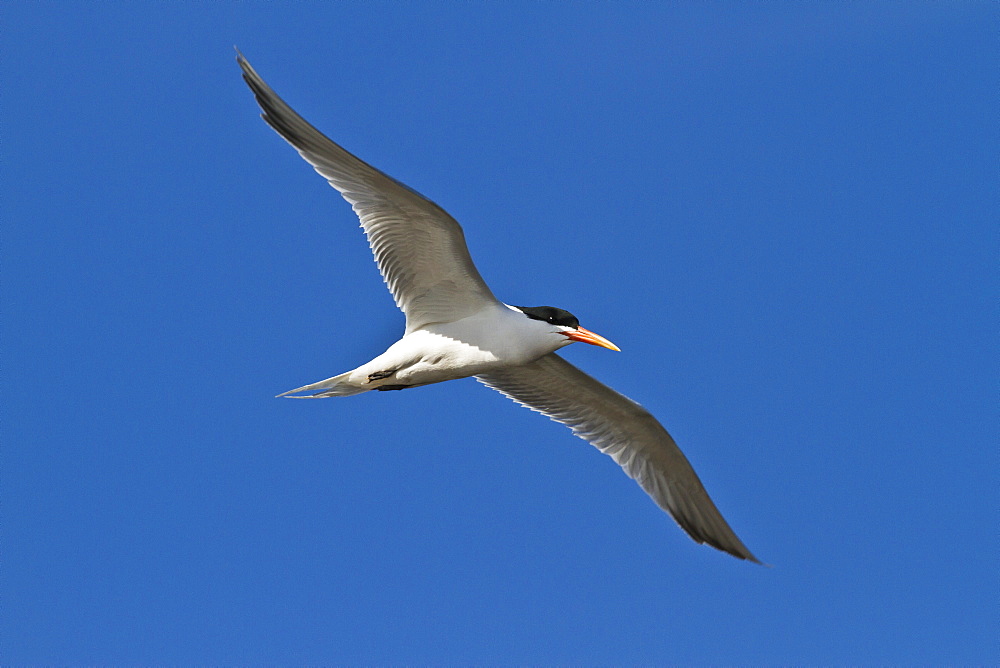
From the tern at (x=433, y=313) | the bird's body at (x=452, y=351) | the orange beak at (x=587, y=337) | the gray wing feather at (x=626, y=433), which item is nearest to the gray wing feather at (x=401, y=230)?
the tern at (x=433, y=313)

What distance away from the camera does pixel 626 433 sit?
11.2 meters

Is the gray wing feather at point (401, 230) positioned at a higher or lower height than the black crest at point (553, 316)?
higher

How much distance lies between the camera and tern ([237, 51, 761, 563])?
8703 millimetres

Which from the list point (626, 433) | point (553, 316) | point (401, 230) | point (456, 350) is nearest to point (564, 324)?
point (553, 316)

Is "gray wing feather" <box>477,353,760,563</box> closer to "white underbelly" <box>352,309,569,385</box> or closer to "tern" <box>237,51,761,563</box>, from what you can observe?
"tern" <box>237,51,761,563</box>

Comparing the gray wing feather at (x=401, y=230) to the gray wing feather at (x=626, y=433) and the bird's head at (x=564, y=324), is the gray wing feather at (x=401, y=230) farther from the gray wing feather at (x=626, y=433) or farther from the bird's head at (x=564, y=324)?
the gray wing feather at (x=626, y=433)

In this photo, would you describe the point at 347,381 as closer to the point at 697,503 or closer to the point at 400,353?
the point at 400,353

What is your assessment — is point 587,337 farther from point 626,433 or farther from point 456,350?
point 626,433

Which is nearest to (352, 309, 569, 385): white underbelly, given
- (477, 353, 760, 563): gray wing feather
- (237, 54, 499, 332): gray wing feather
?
(237, 54, 499, 332): gray wing feather

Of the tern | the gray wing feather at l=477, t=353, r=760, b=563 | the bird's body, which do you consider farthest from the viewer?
the gray wing feather at l=477, t=353, r=760, b=563

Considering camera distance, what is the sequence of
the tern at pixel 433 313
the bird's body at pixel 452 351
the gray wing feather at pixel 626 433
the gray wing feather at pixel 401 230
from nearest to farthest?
the gray wing feather at pixel 401 230, the tern at pixel 433 313, the bird's body at pixel 452 351, the gray wing feather at pixel 626 433

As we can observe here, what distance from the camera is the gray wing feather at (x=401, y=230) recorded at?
848cm

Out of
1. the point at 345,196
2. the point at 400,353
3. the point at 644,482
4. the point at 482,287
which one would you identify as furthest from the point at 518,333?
the point at 644,482

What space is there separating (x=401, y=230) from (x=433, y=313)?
92cm
